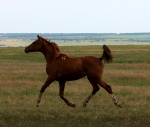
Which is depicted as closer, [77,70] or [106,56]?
[77,70]

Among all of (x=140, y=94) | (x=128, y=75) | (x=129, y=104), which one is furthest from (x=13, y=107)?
(x=128, y=75)

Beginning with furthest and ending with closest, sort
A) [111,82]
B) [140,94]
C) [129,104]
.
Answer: [111,82] < [140,94] < [129,104]

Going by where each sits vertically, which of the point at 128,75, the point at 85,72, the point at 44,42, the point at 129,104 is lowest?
the point at 128,75

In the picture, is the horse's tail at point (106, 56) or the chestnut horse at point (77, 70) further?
the horse's tail at point (106, 56)

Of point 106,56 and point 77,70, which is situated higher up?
point 106,56

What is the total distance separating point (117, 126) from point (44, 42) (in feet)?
11.6

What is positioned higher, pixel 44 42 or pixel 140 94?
pixel 44 42

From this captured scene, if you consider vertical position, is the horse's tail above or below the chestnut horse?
above

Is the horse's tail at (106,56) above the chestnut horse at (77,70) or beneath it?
above

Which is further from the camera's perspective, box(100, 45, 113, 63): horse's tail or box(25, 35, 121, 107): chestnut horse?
box(100, 45, 113, 63): horse's tail

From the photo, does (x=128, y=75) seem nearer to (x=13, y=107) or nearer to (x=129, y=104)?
(x=129, y=104)

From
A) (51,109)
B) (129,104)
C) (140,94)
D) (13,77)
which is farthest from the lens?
(13,77)

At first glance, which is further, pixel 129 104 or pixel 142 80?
pixel 142 80

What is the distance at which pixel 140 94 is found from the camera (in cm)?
1277
